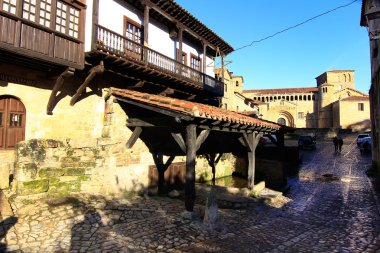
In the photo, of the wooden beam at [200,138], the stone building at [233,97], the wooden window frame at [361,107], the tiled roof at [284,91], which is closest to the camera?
the wooden beam at [200,138]

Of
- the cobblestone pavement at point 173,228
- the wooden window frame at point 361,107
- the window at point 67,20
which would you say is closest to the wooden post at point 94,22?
the window at point 67,20

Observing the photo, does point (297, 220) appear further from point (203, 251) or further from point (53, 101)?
point (53, 101)

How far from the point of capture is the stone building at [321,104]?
48.3 m

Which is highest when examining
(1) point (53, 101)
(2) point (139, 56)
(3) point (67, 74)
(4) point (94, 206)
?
(2) point (139, 56)

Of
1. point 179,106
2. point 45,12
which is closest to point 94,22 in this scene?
point 45,12

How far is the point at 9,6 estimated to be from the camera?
7.45 meters

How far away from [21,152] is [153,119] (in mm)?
3709

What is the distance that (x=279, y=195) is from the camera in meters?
11.1

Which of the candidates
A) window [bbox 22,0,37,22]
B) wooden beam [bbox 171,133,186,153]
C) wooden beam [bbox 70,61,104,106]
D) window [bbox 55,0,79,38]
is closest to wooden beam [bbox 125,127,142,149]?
wooden beam [bbox 171,133,186,153]

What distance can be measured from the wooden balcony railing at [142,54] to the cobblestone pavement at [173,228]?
5.43 m

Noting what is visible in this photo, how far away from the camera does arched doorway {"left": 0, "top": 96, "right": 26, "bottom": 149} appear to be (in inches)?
332

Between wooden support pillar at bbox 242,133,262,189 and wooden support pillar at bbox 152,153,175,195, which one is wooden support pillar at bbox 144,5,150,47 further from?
wooden support pillar at bbox 242,133,262,189

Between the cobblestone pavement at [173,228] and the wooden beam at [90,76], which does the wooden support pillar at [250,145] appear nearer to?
the cobblestone pavement at [173,228]

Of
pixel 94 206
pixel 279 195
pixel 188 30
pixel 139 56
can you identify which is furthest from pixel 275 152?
pixel 94 206
